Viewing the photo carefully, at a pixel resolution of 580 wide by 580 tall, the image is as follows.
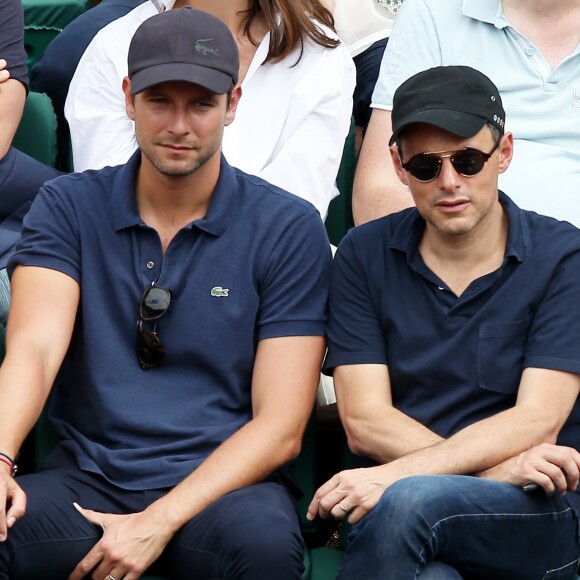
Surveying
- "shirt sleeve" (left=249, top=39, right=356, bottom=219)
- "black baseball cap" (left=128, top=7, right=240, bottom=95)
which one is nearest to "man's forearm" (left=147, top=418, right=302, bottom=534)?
"black baseball cap" (left=128, top=7, right=240, bottom=95)

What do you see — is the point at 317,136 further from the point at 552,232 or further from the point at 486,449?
the point at 486,449

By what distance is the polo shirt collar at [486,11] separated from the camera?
3896 mm

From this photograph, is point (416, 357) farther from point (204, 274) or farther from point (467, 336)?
point (204, 274)

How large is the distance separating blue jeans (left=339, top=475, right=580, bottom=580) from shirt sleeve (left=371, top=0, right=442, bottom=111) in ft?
4.47

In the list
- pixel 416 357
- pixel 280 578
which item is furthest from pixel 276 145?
pixel 280 578

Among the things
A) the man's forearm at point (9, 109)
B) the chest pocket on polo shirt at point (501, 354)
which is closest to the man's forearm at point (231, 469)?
the chest pocket on polo shirt at point (501, 354)

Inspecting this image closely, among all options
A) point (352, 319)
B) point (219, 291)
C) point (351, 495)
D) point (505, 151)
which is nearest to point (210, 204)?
point (219, 291)

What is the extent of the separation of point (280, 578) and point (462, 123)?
1055mm

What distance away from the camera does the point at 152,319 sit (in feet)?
10.6

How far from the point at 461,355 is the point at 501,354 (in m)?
0.09

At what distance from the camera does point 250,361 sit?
3.28 meters

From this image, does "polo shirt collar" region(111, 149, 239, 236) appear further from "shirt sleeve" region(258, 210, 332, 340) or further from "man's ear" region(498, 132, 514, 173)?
"man's ear" region(498, 132, 514, 173)

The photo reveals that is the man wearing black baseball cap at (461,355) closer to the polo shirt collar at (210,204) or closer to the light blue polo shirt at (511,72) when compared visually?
the polo shirt collar at (210,204)

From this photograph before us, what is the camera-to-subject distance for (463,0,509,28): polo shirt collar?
3.90m
